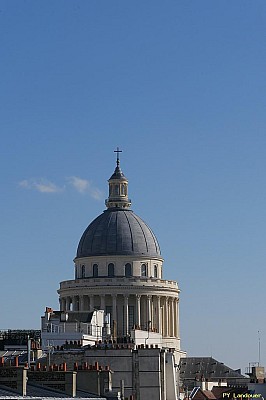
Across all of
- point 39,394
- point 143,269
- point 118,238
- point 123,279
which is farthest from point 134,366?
point 118,238

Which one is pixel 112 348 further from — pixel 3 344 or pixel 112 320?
pixel 112 320

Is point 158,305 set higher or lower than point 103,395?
higher

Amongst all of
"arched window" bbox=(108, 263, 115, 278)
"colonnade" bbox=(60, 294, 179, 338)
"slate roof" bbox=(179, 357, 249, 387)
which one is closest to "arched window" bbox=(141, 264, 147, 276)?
"colonnade" bbox=(60, 294, 179, 338)

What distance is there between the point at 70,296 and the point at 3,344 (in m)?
52.5

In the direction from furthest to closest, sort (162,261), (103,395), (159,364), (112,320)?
1. (162,261)
2. (112,320)
3. (159,364)
4. (103,395)

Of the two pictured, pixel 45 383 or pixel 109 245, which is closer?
pixel 45 383

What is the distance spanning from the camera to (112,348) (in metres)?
75.6

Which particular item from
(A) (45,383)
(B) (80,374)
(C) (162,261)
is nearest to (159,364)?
(B) (80,374)

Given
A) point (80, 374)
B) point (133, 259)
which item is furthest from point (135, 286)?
point (80, 374)

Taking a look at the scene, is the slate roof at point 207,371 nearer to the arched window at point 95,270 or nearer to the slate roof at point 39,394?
the arched window at point 95,270

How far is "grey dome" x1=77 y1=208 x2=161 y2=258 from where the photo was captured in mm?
182375

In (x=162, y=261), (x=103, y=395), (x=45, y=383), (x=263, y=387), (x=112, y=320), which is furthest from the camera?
(x=162, y=261)

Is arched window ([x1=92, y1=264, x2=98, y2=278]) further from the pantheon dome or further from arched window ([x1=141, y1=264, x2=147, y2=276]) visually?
arched window ([x1=141, y1=264, x2=147, y2=276])

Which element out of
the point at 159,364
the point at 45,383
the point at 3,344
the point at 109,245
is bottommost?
the point at 45,383
